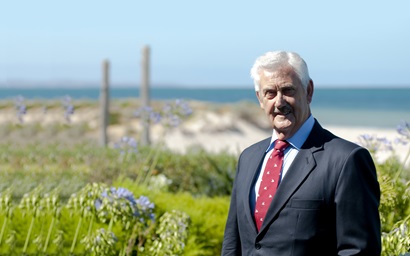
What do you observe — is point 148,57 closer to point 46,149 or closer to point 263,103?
point 46,149

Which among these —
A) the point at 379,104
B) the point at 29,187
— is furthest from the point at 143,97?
the point at 379,104

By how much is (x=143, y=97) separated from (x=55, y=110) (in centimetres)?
1316

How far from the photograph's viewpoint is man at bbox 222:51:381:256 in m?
3.09

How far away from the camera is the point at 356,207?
121 inches

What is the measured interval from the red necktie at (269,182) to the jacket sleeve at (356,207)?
0.32 meters

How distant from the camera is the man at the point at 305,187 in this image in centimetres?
309

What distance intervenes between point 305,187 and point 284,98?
405mm

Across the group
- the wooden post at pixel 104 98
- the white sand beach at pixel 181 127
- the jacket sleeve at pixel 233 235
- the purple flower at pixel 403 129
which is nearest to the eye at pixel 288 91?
the jacket sleeve at pixel 233 235

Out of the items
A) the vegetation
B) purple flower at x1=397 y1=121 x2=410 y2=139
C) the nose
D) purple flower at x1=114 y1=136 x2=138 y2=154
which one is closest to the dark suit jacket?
the nose

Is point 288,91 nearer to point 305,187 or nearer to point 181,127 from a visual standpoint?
point 305,187

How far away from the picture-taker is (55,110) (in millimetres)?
29734

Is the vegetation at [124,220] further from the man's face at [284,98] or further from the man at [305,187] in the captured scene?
the man's face at [284,98]

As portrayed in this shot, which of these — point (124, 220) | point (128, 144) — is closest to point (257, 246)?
point (124, 220)

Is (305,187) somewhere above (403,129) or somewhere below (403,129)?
above
